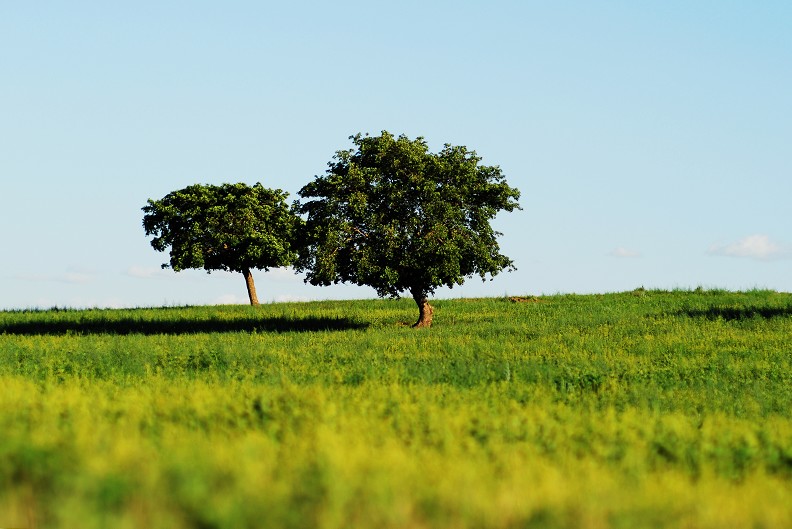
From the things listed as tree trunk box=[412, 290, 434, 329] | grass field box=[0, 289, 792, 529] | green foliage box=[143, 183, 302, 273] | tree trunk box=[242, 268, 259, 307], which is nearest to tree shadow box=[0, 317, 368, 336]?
tree trunk box=[412, 290, 434, 329]

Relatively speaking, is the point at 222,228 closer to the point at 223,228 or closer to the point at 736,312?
the point at 223,228

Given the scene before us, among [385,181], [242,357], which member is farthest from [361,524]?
[385,181]

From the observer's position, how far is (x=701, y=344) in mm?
32469

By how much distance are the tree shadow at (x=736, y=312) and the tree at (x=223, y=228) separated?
2746 cm

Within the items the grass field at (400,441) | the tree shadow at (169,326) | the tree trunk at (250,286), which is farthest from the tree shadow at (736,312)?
the tree trunk at (250,286)

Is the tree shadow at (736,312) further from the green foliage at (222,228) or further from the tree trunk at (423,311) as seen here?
the green foliage at (222,228)

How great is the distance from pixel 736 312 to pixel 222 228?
1353 inches

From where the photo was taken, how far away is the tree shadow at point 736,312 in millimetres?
42737

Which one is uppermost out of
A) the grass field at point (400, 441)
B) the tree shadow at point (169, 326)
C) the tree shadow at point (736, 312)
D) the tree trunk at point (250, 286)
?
the tree trunk at point (250, 286)

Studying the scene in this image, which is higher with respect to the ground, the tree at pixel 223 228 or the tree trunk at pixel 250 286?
the tree at pixel 223 228

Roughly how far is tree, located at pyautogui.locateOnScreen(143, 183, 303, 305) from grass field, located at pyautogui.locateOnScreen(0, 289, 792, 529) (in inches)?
1225

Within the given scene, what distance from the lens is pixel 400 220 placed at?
42844mm

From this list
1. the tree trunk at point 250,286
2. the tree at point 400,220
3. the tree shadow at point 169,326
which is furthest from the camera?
the tree trunk at point 250,286

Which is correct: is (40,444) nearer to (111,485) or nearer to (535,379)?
(111,485)
